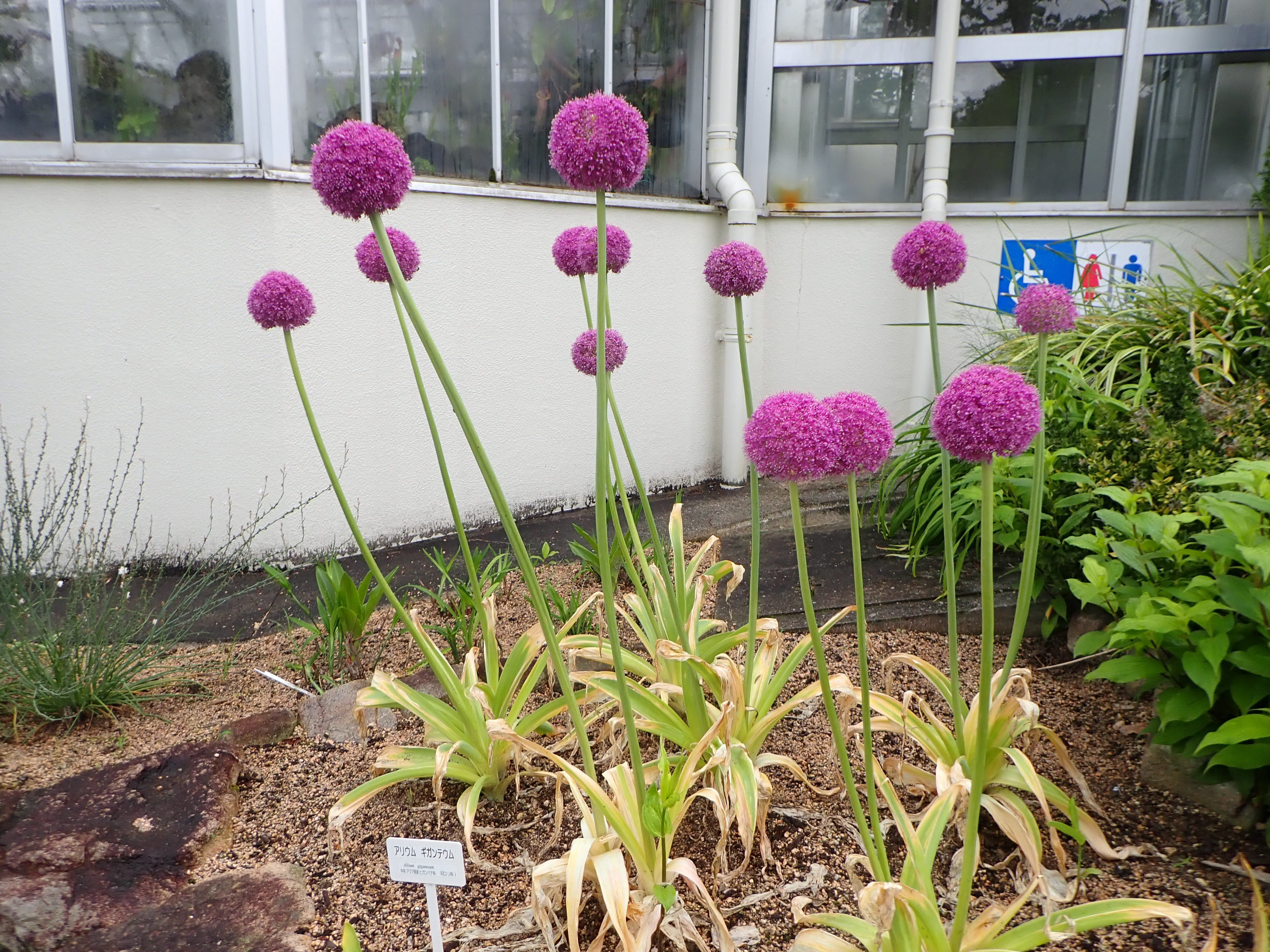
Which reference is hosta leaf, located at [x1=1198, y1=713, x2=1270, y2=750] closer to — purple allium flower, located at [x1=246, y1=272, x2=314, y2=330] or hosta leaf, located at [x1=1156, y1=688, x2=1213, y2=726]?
hosta leaf, located at [x1=1156, y1=688, x2=1213, y2=726]

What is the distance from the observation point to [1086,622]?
8.93 ft

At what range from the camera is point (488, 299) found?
4.47 meters

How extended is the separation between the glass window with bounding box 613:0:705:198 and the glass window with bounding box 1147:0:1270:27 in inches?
112

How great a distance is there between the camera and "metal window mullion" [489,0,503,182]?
14.1 feet

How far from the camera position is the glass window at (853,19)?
5.29 metres

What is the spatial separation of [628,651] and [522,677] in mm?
A: 417

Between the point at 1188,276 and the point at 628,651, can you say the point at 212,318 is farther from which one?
the point at 1188,276

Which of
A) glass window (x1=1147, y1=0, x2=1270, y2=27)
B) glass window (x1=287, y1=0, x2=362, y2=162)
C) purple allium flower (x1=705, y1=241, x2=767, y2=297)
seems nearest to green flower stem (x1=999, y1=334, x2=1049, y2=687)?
purple allium flower (x1=705, y1=241, x2=767, y2=297)

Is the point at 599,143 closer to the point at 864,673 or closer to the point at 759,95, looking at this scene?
the point at 864,673

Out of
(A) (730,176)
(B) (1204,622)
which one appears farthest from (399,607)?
(A) (730,176)

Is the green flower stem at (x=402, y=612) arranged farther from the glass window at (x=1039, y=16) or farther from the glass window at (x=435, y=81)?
the glass window at (x=1039, y=16)

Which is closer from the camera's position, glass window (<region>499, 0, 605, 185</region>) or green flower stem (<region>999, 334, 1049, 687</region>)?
green flower stem (<region>999, 334, 1049, 687</region>)

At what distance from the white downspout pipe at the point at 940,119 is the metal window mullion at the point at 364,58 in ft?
11.2

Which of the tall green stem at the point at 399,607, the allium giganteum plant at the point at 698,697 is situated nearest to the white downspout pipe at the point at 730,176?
the allium giganteum plant at the point at 698,697
